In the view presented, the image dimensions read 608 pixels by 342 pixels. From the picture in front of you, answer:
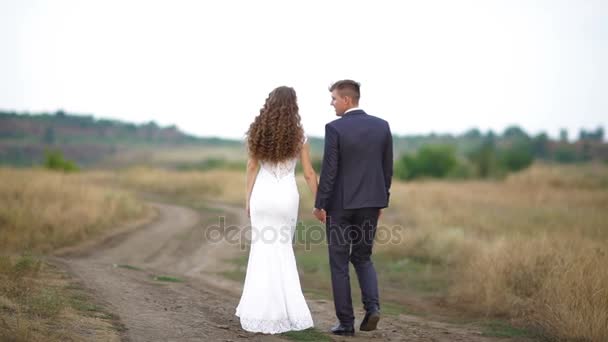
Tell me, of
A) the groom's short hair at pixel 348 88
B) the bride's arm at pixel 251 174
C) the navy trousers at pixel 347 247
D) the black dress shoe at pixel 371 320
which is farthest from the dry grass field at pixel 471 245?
the bride's arm at pixel 251 174

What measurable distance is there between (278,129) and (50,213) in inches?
444

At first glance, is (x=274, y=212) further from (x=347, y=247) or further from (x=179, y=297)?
(x=179, y=297)

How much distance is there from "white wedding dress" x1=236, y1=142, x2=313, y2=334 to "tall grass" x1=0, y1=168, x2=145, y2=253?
6.99m

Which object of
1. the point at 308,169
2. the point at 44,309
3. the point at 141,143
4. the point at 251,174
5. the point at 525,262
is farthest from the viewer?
the point at 141,143

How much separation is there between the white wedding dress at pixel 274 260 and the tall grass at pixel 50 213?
22.9 ft

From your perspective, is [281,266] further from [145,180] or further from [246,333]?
[145,180]

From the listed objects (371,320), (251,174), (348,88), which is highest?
(348,88)

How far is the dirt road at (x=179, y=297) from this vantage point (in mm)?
7349

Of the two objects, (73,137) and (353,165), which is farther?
(73,137)

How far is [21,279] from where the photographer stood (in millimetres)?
9234

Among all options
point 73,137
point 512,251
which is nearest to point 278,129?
point 512,251

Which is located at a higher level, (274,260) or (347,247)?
(347,247)

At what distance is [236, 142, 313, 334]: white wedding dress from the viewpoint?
7.54 metres

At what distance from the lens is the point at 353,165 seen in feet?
24.2
